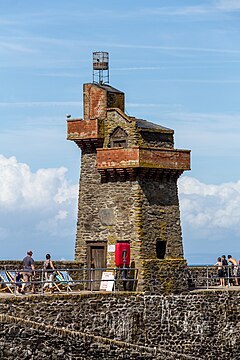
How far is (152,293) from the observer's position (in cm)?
3578

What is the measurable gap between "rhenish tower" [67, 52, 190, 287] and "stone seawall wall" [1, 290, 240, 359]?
1.45 metres

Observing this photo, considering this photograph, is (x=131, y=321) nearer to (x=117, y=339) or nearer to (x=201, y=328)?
(x=117, y=339)

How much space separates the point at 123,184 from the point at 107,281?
3769 mm

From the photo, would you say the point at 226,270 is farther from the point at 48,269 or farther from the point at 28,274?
the point at 28,274

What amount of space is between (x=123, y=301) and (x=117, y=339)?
1.35 m

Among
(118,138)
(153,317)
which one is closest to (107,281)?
(153,317)

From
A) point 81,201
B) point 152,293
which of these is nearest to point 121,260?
point 152,293

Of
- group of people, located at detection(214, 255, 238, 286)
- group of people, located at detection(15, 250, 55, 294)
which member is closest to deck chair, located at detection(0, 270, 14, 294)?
group of people, located at detection(15, 250, 55, 294)

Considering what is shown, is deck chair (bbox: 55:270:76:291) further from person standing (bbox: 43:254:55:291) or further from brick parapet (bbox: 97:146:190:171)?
brick parapet (bbox: 97:146:190:171)

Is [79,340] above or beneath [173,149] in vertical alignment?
beneath

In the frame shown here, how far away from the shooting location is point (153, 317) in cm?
3559

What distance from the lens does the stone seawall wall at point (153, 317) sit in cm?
3225

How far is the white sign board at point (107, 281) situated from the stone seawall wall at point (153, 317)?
120cm

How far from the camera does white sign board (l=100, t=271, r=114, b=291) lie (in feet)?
118
